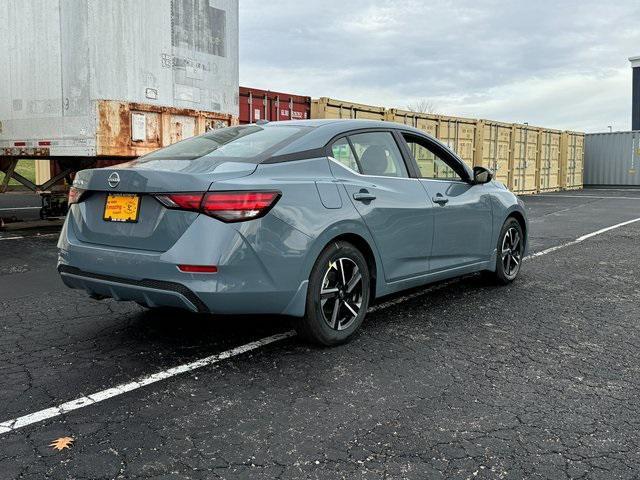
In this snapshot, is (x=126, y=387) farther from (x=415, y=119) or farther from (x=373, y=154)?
(x=415, y=119)

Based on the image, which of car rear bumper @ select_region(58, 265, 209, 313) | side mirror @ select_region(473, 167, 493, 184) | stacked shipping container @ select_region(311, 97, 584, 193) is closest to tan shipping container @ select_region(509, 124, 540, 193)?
stacked shipping container @ select_region(311, 97, 584, 193)

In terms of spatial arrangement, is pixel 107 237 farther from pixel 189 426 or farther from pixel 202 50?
pixel 202 50

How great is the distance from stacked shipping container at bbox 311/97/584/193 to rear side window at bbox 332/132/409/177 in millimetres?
9410

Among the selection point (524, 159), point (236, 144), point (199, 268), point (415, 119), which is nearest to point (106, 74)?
point (236, 144)

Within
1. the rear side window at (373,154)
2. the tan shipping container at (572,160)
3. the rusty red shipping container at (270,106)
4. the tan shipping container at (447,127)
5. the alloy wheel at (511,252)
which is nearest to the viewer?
the rear side window at (373,154)

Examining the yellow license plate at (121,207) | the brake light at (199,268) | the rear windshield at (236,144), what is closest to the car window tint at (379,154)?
the rear windshield at (236,144)

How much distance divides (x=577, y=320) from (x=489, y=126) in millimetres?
16475

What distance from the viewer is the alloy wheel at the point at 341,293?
13.1 ft

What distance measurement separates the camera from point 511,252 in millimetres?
6211

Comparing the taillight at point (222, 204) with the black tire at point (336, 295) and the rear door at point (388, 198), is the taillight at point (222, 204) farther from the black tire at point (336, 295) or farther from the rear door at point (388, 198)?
the rear door at point (388, 198)

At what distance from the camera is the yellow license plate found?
370 centimetres

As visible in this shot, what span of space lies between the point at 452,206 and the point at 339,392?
2.27 m

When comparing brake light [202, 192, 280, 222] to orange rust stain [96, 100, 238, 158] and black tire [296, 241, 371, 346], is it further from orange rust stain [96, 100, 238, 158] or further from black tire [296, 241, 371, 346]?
orange rust stain [96, 100, 238, 158]

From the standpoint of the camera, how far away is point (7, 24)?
9156 millimetres
